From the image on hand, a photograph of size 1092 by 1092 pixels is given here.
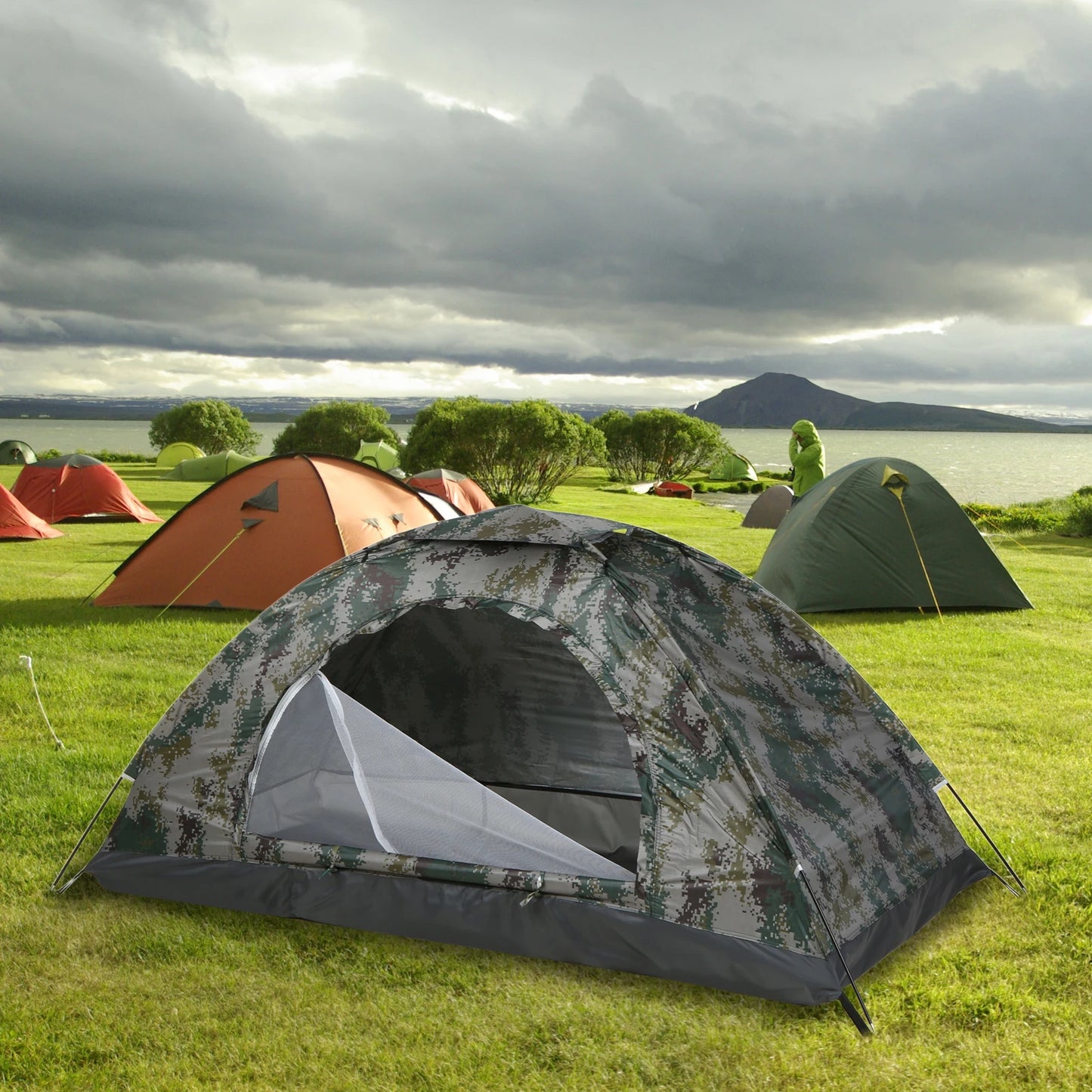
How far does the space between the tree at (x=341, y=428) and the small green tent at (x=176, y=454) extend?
14.2 ft

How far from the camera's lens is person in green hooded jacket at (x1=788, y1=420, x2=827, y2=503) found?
48.0 ft

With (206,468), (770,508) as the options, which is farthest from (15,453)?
(770,508)

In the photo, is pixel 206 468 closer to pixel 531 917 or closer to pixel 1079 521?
pixel 1079 521

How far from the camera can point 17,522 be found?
17.7 meters

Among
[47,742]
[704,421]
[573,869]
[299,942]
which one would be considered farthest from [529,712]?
[704,421]

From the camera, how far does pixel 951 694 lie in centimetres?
775

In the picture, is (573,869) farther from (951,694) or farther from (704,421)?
(704,421)

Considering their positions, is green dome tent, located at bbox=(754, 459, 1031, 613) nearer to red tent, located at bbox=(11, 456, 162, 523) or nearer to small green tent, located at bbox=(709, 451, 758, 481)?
red tent, located at bbox=(11, 456, 162, 523)

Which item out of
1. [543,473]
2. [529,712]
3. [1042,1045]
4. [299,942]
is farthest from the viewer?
[543,473]

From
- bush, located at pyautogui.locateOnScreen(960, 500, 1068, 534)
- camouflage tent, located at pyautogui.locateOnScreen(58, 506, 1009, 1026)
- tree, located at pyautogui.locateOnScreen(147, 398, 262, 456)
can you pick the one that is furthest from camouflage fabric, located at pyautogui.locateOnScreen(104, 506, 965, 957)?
tree, located at pyautogui.locateOnScreen(147, 398, 262, 456)

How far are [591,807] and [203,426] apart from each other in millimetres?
48521

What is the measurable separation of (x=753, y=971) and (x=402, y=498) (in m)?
8.83

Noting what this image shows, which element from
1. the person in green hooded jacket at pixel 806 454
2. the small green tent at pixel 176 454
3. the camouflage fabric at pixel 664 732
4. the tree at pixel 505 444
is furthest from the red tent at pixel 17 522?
the small green tent at pixel 176 454

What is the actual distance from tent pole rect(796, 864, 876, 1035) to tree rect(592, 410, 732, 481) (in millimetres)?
37390
